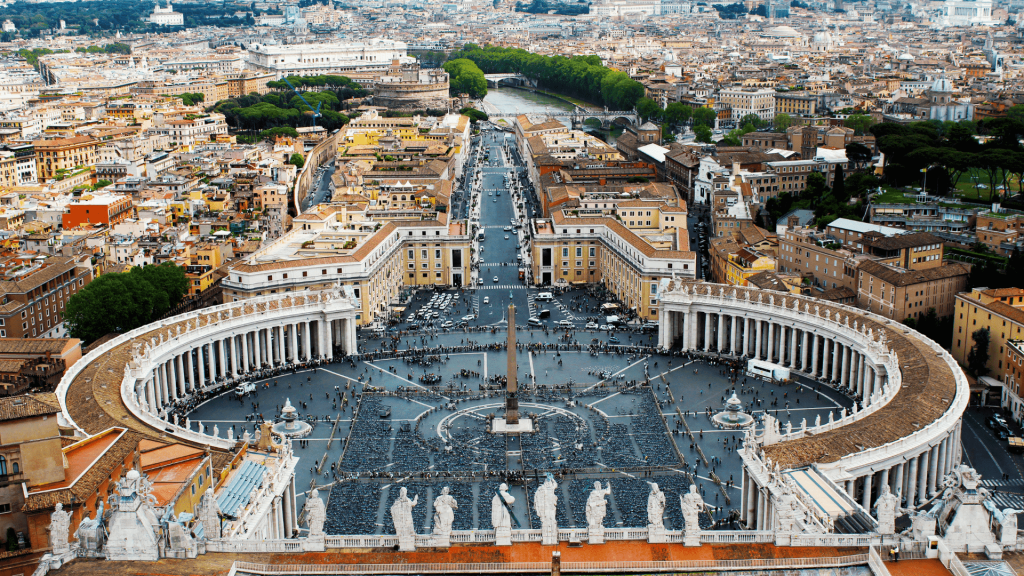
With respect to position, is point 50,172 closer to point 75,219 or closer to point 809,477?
point 75,219

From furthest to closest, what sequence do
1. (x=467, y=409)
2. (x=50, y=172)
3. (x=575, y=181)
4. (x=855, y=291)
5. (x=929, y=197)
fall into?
(x=50, y=172) → (x=575, y=181) → (x=929, y=197) → (x=855, y=291) → (x=467, y=409)

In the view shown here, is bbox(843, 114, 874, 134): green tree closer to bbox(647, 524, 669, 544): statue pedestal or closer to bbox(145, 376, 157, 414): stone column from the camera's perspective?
bbox(145, 376, 157, 414): stone column

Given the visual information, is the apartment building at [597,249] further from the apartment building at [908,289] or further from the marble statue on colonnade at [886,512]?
the marble statue on colonnade at [886,512]

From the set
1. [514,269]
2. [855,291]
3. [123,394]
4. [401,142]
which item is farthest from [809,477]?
[401,142]

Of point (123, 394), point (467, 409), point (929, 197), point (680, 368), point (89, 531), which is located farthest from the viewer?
point (929, 197)

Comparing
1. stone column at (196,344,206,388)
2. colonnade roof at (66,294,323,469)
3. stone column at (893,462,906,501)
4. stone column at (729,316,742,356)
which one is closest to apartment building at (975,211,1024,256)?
stone column at (729,316,742,356)

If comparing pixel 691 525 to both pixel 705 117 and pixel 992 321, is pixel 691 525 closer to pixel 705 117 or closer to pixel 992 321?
pixel 992 321

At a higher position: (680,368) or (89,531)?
(89,531)
